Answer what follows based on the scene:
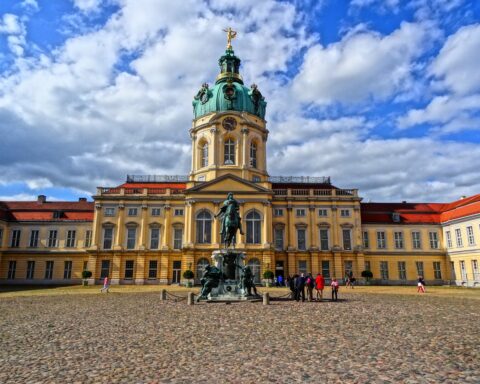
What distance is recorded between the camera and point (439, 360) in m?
8.51

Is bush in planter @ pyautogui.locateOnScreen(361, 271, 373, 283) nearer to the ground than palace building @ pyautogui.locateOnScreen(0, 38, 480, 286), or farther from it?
nearer to the ground

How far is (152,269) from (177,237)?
202 inches

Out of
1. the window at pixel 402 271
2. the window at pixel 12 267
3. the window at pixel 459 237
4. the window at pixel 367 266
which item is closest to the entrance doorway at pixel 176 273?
the window at pixel 12 267

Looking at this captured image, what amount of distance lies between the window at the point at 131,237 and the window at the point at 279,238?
1847 centimetres

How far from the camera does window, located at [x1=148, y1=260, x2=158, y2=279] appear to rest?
4800 cm

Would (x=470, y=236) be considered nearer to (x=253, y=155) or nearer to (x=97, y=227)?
(x=253, y=155)

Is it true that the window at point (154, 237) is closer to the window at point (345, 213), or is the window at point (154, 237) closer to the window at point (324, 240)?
the window at point (324, 240)

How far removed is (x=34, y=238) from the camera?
50.8m

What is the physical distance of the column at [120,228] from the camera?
48.3m

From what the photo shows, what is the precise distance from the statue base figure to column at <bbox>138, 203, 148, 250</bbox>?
26.6m

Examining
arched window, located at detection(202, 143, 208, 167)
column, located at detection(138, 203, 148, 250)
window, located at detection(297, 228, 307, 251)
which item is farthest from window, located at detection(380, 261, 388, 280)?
column, located at detection(138, 203, 148, 250)

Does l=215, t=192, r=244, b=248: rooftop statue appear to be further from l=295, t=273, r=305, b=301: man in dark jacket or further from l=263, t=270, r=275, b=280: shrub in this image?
l=263, t=270, r=275, b=280: shrub

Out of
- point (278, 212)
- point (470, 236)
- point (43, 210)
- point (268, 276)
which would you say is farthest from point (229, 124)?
point (470, 236)

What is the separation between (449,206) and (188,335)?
51.1 meters
